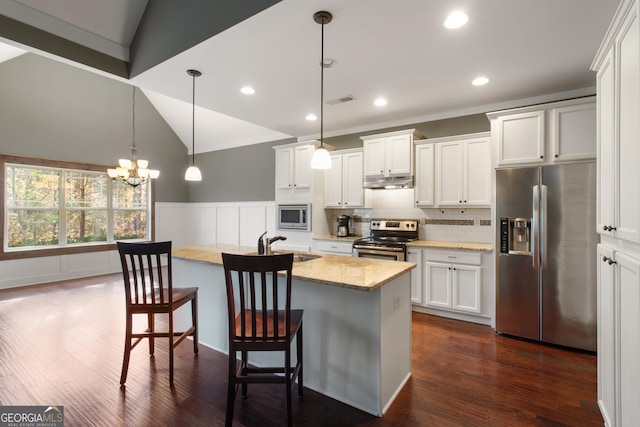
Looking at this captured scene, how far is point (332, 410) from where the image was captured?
6.66 ft

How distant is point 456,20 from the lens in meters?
2.12

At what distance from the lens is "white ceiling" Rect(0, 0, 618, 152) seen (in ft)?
6.79

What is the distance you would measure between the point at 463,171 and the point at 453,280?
53.1 inches

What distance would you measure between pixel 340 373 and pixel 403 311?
2.13 ft

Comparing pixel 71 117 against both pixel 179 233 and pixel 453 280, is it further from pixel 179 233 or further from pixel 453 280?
pixel 453 280

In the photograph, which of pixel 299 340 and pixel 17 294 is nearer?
pixel 299 340

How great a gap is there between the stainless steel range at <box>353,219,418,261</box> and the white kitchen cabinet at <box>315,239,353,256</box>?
5.3 inches

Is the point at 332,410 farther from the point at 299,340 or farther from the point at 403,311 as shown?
the point at 403,311

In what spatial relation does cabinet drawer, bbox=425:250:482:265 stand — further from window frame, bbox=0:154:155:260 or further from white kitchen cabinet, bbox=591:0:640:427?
window frame, bbox=0:154:155:260

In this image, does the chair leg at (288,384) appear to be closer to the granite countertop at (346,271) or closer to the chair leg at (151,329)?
the granite countertop at (346,271)

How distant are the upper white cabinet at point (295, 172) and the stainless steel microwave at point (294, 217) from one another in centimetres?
13

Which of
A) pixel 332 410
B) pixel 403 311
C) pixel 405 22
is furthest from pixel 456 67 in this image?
pixel 332 410

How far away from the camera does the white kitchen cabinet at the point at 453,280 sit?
3480mm

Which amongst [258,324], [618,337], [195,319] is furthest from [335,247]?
[618,337]
